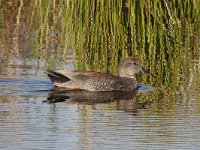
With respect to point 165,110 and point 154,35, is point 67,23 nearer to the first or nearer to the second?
point 154,35

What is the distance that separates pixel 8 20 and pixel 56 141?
8.83m

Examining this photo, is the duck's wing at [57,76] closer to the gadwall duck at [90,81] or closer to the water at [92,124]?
the gadwall duck at [90,81]

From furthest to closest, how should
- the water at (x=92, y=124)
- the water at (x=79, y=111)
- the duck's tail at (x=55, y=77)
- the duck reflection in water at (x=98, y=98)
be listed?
the duck's tail at (x=55, y=77) < the duck reflection in water at (x=98, y=98) < the water at (x=79, y=111) < the water at (x=92, y=124)

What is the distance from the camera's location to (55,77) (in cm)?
1223

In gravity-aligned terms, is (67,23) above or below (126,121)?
above

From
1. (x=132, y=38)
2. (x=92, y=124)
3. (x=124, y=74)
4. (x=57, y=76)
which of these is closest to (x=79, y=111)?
(x=92, y=124)

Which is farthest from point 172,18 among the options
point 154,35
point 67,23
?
point 67,23

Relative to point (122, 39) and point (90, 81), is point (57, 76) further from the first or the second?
point (122, 39)

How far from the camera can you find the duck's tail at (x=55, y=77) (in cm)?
1217

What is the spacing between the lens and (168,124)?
9750mm

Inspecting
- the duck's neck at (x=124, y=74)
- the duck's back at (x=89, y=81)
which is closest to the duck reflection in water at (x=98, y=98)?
the duck's back at (x=89, y=81)

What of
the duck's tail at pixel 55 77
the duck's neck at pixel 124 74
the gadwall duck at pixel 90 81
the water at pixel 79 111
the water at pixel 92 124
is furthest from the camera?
the duck's neck at pixel 124 74

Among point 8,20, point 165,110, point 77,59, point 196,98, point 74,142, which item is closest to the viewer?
point 74,142

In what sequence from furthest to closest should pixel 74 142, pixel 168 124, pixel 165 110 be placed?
pixel 165 110
pixel 168 124
pixel 74 142
